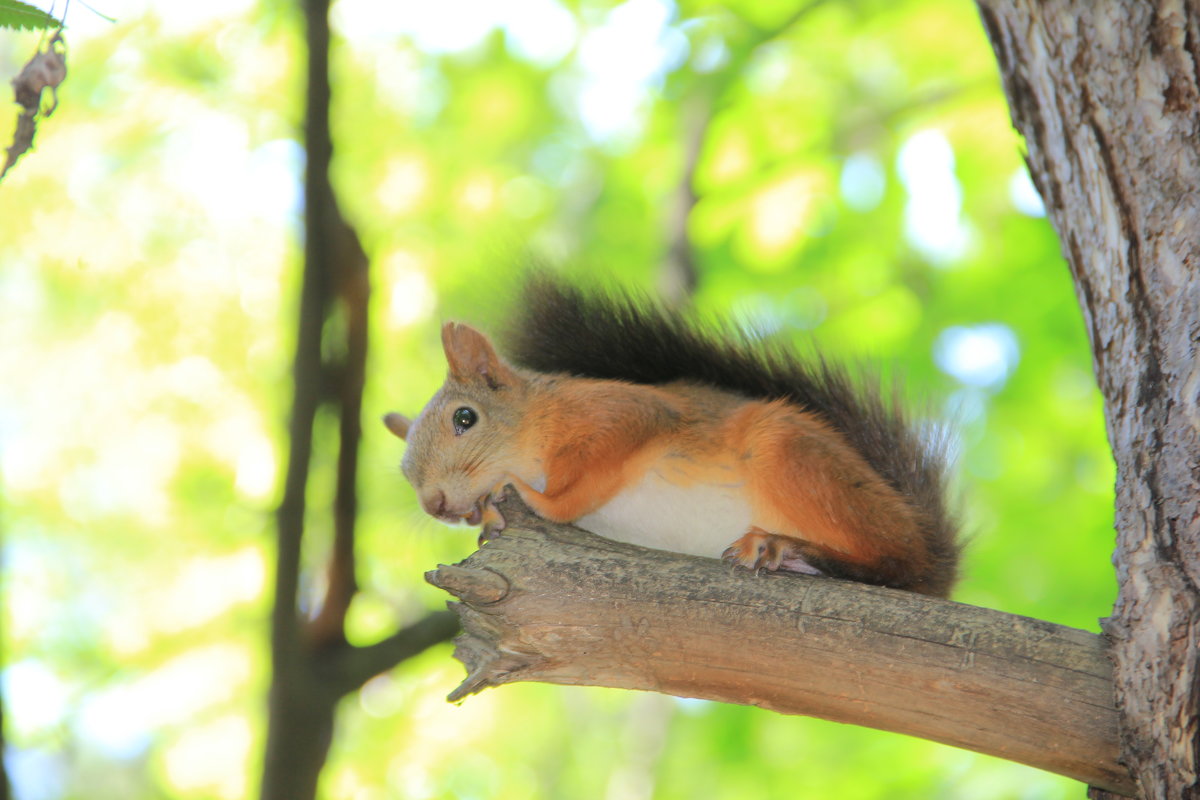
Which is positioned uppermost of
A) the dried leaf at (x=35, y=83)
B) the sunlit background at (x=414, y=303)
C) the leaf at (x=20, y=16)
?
the leaf at (x=20, y=16)

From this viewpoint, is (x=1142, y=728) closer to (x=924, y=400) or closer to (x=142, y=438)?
(x=924, y=400)

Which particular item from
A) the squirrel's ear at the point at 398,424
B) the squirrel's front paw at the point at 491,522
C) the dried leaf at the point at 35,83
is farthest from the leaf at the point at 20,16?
the squirrel's ear at the point at 398,424

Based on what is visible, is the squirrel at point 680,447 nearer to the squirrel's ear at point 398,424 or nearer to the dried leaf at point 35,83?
the squirrel's ear at point 398,424

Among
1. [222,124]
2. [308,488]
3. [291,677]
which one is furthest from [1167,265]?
[222,124]

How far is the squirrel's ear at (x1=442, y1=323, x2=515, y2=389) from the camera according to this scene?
2.50 m

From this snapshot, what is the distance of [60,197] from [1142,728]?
362cm

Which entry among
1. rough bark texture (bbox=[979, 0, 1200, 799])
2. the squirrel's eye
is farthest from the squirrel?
rough bark texture (bbox=[979, 0, 1200, 799])

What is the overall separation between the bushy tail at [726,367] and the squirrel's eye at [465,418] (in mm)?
278

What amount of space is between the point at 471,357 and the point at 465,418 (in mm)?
152

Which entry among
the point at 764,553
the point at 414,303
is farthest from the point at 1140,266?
the point at 414,303

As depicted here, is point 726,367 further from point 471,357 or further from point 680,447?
point 471,357

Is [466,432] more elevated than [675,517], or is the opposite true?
[466,432]

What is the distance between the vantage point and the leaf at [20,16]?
52.5 inches

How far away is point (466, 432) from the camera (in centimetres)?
246
